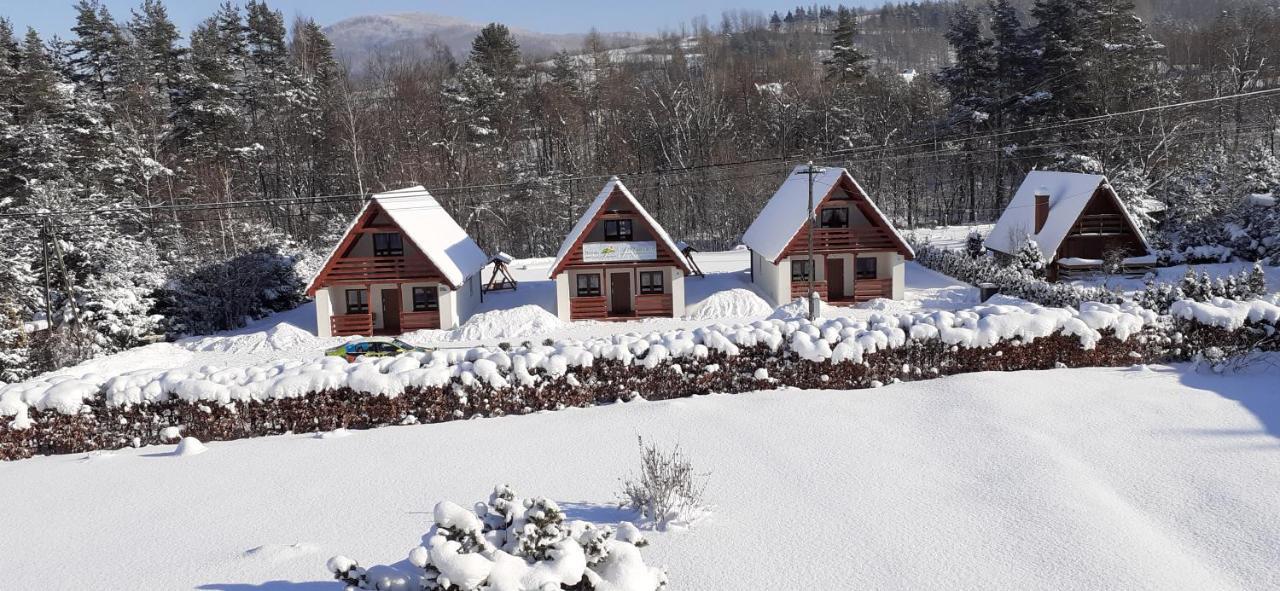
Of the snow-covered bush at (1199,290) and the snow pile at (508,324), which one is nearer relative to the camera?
the snow-covered bush at (1199,290)

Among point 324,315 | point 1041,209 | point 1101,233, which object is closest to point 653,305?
point 324,315

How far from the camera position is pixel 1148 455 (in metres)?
9.99

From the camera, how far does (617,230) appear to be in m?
29.8

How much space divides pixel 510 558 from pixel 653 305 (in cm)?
2409

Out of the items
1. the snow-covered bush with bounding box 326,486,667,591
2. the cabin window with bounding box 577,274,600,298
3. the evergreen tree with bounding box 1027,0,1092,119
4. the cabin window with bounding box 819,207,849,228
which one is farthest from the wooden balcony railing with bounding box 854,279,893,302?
the evergreen tree with bounding box 1027,0,1092,119

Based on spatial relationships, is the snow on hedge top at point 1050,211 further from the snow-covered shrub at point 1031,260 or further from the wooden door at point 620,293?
the wooden door at point 620,293

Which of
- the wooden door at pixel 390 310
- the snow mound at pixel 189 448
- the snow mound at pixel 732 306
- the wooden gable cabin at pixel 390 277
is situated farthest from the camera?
the wooden door at pixel 390 310

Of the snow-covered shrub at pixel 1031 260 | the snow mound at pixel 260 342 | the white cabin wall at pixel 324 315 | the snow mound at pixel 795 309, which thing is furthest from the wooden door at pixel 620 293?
the snow-covered shrub at pixel 1031 260

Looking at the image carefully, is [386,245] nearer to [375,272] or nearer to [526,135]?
[375,272]

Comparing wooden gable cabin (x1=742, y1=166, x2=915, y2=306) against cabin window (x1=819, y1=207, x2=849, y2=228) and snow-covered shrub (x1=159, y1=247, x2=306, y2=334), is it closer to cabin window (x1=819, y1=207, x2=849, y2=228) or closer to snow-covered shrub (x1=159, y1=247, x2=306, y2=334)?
cabin window (x1=819, y1=207, x2=849, y2=228)

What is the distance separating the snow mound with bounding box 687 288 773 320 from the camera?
94.5 ft

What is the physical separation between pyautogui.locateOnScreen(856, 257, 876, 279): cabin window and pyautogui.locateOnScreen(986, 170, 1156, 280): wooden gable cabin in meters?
6.60

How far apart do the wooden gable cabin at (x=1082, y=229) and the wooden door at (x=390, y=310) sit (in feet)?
83.3

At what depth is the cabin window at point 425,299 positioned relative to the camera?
30.0 meters
